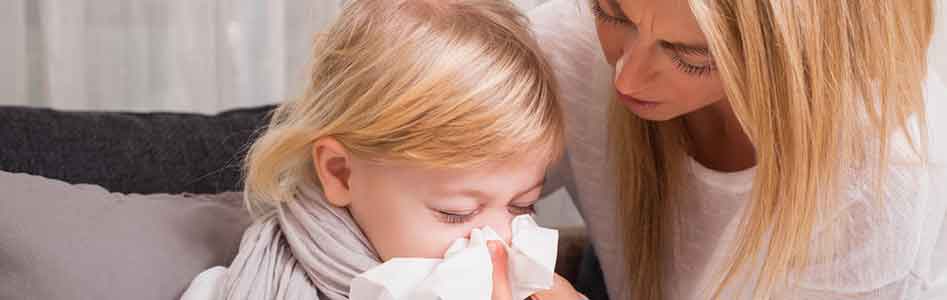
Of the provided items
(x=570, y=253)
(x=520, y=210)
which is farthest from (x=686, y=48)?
(x=570, y=253)

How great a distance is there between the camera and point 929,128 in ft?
3.49

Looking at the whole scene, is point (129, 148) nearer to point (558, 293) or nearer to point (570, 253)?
point (558, 293)

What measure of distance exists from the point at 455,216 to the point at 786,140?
1.13 feet

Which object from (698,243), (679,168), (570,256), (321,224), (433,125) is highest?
(433,125)

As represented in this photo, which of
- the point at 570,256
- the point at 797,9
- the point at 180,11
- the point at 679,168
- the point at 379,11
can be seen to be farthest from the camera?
the point at 180,11

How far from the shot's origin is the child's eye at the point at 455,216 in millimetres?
1008

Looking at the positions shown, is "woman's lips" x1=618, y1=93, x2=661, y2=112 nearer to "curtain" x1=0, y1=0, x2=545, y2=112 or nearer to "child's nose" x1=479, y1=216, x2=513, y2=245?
"child's nose" x1=479, y1=216, x2=513, y2=245

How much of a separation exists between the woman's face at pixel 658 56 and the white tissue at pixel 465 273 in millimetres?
191

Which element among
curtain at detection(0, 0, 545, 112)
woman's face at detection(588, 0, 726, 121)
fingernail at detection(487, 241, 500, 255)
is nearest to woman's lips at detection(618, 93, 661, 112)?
woman's face at detection(588, 0, 726, 121)

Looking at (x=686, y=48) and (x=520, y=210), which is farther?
(x=520, y=210)

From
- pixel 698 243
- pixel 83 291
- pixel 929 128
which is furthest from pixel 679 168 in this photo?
pixel 83 291

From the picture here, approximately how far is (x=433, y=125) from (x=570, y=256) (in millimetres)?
697

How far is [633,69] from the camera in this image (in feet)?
3.25

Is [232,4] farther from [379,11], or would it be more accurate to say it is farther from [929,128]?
[929,128]
